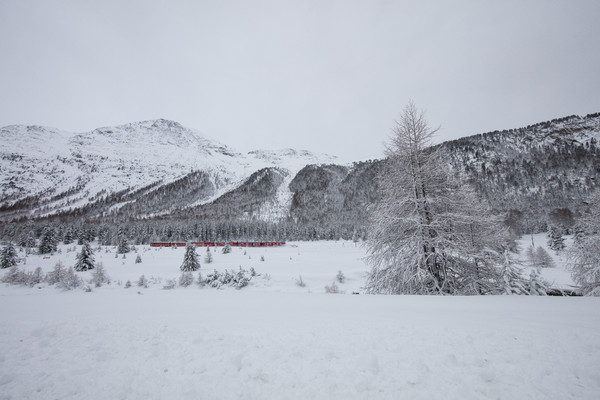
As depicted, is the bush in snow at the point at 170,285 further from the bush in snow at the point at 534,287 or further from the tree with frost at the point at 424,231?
the bush in snow at the point at 534,287

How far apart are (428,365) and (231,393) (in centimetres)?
234

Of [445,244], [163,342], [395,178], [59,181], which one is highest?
[59,181]

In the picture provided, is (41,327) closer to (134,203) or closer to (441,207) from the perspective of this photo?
(441,207)

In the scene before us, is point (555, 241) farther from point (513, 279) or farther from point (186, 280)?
point (186, 280)

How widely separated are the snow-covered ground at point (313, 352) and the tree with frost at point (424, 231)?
6.98ft

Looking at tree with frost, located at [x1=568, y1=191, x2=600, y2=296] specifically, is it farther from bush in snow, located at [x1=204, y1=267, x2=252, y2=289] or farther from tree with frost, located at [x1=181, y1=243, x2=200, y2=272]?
tree with frost, located at [x1=181, y1=243, x2=200, y2=272]

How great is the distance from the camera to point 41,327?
442 centimetres

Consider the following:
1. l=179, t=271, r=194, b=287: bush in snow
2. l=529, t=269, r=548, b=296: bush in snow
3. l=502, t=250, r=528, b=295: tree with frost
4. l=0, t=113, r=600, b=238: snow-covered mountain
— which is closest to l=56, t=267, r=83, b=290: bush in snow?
l=179, t=271, r=194, b=287: bush in snow

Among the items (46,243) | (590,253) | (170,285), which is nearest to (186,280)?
(170,285)

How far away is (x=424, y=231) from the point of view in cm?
789

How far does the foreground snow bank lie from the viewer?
259cm

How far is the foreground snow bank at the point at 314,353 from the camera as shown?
2590 millimetres

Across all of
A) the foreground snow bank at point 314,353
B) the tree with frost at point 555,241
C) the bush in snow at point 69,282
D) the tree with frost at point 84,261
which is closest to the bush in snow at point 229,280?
the bush in snow at point 69,282

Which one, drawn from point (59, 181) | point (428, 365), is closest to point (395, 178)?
point (428, 365)
